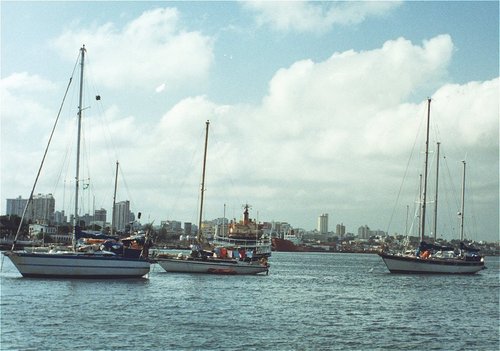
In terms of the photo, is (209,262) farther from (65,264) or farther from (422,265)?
(422,265)

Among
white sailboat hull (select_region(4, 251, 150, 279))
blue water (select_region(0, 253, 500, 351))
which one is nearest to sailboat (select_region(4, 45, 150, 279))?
white sailboat hull (select_region(4, 251, 150, 279))

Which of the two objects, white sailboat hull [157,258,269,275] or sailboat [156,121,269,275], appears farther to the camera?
sailboat [156,121,269,275]

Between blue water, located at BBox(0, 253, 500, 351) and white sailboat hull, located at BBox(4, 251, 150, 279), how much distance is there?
1335 millimetres

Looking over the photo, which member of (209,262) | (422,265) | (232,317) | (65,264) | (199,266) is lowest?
(232,317)

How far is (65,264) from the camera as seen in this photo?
185 feet

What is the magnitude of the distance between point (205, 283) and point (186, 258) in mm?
11022

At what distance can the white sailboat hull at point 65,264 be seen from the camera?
56.2 m

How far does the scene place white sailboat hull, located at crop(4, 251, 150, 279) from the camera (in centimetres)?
5619

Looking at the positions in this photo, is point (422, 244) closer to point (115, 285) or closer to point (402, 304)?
point (402, 304)

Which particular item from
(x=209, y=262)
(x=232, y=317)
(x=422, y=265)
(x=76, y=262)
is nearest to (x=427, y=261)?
(x=422, y=265)

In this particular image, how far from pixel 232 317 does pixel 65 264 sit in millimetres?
21710

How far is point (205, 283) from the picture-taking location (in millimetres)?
62562

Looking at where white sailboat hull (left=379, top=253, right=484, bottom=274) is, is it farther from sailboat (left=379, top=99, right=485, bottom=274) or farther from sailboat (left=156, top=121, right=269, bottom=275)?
sailboat (left=156, top=121, right=269, bottom=275)

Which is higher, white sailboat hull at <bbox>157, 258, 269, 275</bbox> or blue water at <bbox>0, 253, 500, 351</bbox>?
white sailboat hull at <bbox>157, 258, 269, 275</bbox>
